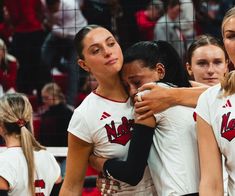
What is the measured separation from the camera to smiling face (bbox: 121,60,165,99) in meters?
2.74

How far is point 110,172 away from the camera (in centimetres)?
269

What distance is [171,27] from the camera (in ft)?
20.7

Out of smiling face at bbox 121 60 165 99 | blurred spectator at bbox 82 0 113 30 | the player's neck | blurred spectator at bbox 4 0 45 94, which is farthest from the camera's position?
blurred spectator at bbox 4 0 45 94

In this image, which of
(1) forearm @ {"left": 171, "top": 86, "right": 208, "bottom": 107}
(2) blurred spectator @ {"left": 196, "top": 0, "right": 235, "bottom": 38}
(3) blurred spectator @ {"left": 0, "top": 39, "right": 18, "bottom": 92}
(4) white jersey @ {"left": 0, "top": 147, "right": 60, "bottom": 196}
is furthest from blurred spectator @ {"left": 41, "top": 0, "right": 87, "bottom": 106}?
(1) forearm @ {"left": 171, "top": 86, "right": 208, "bottom": 107}

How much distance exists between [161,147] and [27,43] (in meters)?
4.31

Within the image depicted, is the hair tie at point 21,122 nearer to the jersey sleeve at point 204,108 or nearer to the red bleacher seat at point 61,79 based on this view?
the jersey sleeve at point 204,108

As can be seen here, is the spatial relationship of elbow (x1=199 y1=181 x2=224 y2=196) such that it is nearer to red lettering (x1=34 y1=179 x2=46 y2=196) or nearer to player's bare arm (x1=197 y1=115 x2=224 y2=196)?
player's bare arm (x1=197 y1=115 x2=224 y2=196)

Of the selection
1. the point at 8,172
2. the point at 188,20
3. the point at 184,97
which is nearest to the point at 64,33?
the point at 188,20

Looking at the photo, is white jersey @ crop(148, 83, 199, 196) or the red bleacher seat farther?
the red bleacher seat

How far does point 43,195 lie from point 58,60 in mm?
3158

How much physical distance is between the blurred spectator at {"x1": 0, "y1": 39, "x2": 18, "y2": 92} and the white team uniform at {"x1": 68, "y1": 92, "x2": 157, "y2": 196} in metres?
3.28

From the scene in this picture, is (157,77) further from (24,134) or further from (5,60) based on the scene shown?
(5,60)

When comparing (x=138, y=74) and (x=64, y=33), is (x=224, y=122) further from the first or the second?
(x=64, y=33)

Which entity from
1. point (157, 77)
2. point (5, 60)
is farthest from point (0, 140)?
point (157, 77)
